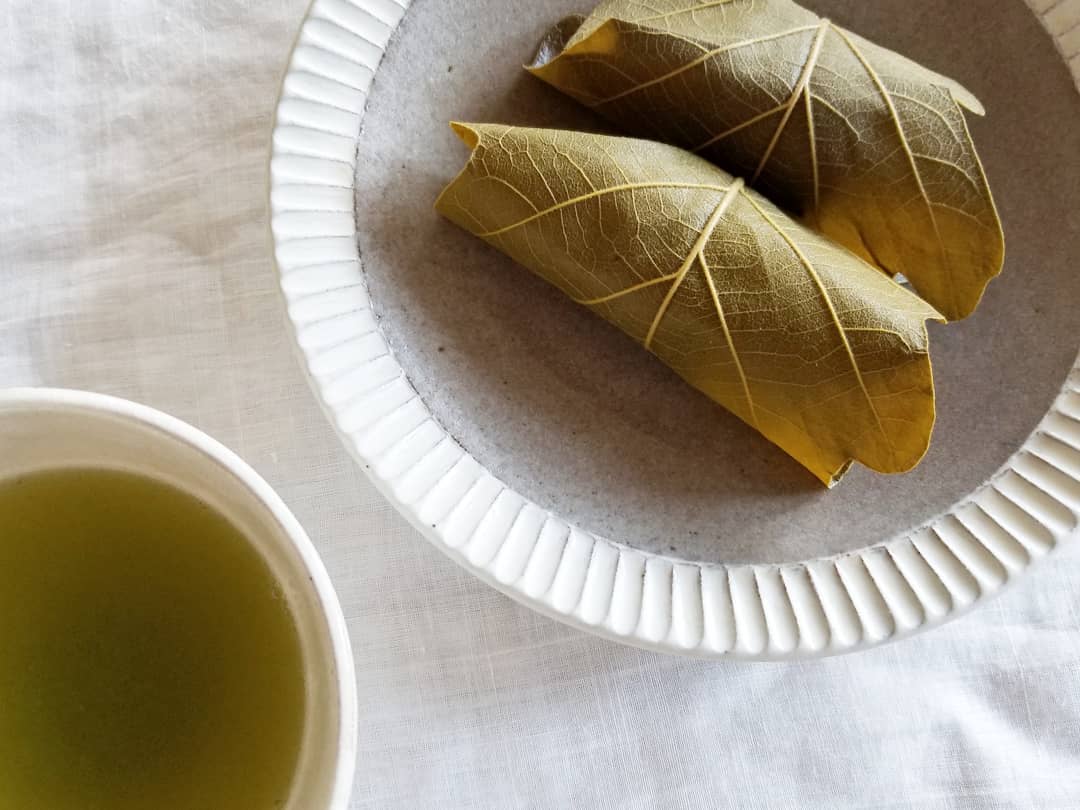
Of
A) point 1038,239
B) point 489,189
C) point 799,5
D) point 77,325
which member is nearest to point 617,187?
point 489,189

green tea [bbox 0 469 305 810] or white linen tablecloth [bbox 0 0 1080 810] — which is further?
white linen tablecloth [bbox 0 0 1080 810]

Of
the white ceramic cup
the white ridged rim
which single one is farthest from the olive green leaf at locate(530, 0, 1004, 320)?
the white ceramic cup

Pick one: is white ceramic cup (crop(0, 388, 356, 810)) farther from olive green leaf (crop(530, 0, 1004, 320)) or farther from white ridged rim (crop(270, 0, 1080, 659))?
olive green leaf (crop(530, 0, 1004, 320))

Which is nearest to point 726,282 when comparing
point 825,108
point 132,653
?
point 825,108

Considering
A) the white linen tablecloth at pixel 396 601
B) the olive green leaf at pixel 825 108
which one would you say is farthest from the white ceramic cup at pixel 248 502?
the olive green leaf at pixel 825 108

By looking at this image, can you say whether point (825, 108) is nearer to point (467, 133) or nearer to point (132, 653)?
point (467, 133)

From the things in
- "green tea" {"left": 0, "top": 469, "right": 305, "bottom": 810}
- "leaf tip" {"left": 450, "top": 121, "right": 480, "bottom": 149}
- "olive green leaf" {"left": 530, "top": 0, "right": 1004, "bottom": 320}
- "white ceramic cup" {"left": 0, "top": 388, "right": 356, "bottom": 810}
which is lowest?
"green tea" {"left": 0, "top": 469, "right": 305, "bottom": 810}
